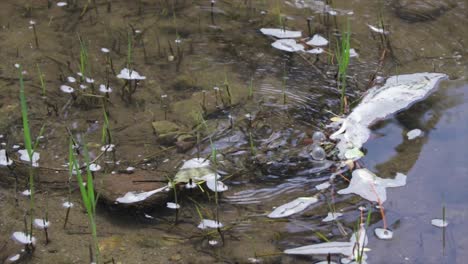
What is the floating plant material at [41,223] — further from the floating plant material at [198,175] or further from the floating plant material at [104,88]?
the floating plant material at [104,88]

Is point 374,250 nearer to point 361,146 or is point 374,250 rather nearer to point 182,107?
point 361,146

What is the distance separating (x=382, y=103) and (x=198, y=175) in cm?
123

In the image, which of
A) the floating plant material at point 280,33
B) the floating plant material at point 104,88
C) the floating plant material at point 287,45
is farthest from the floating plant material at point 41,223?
the floating plant material at point 280,33

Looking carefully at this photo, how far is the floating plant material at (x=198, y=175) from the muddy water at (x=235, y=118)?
61 mm

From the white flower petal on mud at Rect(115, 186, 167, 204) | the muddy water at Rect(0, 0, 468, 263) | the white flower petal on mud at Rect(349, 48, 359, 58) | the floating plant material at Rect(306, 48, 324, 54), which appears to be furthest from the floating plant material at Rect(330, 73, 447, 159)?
the white flower petal on mud at Rect(115, 186, 167, 204)

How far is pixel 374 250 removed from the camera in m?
2.81

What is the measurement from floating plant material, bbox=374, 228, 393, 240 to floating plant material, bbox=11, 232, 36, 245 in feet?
4.92

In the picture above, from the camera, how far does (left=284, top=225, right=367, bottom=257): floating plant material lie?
2770 millimetres

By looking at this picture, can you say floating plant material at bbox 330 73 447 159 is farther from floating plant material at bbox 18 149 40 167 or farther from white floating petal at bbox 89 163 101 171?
floating plant material at bbox 18 149 40 167

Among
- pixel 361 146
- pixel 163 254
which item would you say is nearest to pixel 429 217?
pixel 361 146

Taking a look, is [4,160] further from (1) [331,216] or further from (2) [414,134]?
(2) [414,134]

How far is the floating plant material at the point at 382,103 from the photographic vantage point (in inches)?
139

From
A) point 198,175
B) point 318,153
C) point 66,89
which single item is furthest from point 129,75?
point 318,153

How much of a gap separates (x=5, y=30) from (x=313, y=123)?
2.32 metres
